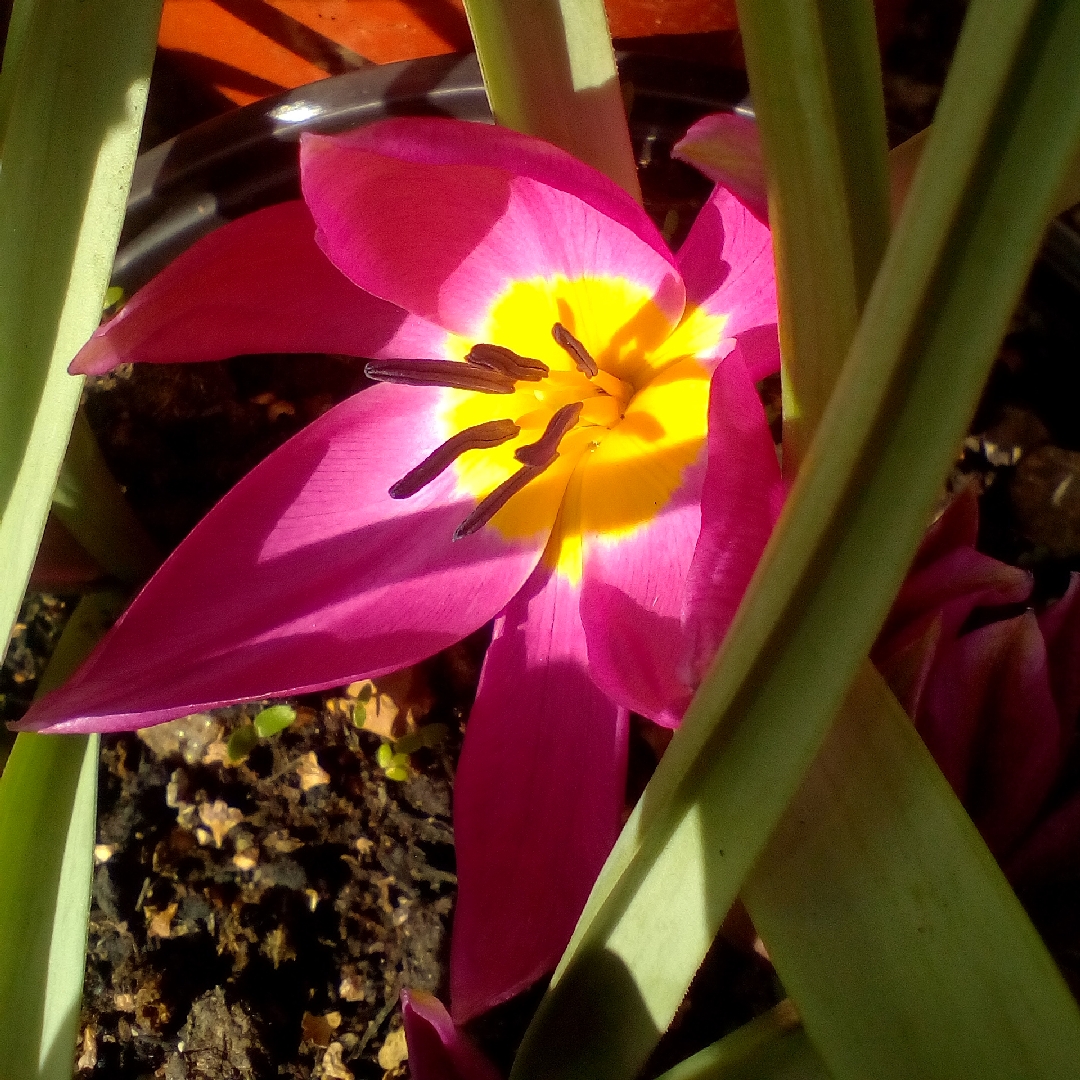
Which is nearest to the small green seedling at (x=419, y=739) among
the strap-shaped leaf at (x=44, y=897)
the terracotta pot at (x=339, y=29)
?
the strap-shaped leaf at (x=44, y=897)

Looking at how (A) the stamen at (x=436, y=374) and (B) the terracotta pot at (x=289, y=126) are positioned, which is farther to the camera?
(B) the terracotta pot at (x=289, y=126)

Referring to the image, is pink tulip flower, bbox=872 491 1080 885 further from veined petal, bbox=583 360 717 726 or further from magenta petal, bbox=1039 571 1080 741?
veined petal, bbox=583 360 717 726

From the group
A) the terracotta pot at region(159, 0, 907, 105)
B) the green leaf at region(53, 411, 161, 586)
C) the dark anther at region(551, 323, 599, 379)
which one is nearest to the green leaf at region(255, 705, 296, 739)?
the green leaf at region(53, 411, 161, 586)

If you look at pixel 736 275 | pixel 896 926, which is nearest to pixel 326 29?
pixel 736 275

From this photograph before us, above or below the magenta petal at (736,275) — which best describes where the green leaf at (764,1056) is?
below

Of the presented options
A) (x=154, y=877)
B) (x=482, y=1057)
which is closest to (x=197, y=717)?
(x=154, y=877)

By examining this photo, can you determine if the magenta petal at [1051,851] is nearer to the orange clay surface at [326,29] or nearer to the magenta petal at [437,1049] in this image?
the magenta petal at [437,1049]
